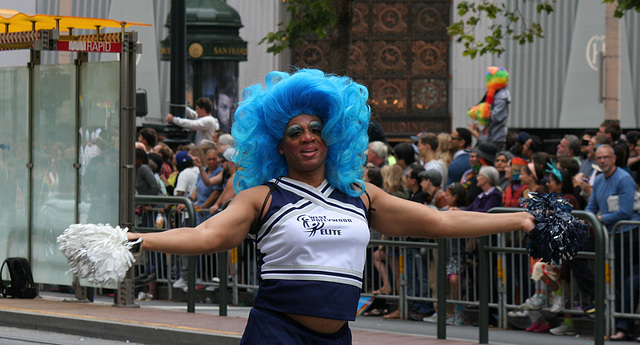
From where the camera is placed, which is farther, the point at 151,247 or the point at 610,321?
the point at 610,321

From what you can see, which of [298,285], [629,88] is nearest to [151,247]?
[298,285]

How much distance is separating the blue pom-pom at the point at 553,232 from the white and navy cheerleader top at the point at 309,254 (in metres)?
0.74

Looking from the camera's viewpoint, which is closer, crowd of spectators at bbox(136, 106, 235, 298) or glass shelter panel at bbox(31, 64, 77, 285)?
glass shelter panel at bbox(31, 64, 77, 285)

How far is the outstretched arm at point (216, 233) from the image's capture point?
3.92m

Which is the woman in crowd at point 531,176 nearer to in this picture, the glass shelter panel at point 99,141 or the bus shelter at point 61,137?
the bus shelter at point 61,137

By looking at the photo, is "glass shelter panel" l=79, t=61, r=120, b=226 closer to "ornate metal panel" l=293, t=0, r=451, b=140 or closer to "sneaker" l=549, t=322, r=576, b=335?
"sneaker" l=549, t=322, r=576, b=335

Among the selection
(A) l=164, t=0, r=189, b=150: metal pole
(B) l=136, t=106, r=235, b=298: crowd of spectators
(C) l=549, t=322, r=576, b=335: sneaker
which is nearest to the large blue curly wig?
(C) l=549, t=322, r=576, b=335: sneaker

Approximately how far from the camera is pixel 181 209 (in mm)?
11883

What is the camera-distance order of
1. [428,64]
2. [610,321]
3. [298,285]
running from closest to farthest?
1. [298,285]
2. [610,321]
3. [428,64]

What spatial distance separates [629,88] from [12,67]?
44.7ft

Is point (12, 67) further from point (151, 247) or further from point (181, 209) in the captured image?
point (151, 247)

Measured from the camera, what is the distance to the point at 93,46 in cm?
1095

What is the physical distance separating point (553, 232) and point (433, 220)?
1.61 ft

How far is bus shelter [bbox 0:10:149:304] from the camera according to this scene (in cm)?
1102
